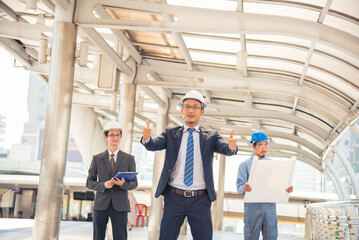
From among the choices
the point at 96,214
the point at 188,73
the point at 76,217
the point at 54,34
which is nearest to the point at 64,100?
the point at 54,34

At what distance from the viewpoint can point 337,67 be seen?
1200 centimetres

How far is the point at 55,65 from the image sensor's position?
8445 mm

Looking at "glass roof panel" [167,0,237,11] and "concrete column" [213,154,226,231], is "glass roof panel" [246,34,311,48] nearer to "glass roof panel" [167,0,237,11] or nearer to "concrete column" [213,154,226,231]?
"glass roof panel" [167,0,237,11]

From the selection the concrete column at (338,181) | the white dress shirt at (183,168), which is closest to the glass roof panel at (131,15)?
the white dress shirt at (183,168)

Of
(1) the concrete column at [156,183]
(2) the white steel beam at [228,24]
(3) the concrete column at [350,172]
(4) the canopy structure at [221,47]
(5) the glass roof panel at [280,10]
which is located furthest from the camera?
(3) the concrete column at [350,172]

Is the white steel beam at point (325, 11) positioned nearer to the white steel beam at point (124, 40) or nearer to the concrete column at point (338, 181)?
the white steel beam at point (124, 40)

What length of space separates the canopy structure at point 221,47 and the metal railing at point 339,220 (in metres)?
2.66

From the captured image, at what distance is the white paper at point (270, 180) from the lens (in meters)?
5.54

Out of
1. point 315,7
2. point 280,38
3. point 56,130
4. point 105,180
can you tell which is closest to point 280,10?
point 315,7

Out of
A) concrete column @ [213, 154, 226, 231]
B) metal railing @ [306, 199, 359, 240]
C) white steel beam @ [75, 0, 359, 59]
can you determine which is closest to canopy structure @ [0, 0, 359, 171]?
white steel beam @ [75, 0, 359, 59]

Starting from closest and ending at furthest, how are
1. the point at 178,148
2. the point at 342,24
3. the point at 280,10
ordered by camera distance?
the point at 178,148 → the point at 342,24 → the point at 280,10

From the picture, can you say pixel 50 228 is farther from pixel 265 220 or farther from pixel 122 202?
pixel 265 220

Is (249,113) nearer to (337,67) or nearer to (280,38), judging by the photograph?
(337,67)

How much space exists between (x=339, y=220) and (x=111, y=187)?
6.29m
